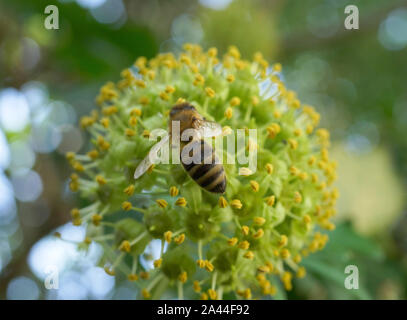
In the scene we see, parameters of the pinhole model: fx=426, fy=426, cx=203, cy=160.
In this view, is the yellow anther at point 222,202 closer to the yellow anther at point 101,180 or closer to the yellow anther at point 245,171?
the yellow anther at point 245,171

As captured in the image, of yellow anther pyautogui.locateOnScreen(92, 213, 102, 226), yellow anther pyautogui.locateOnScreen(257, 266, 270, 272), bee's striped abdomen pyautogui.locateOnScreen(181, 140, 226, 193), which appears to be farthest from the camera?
yellow anther pyautogui.locateOnScreen(92, 213, 102, 226)

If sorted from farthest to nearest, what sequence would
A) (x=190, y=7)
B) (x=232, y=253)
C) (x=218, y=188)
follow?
(x=190, y=7), (x=232, y=253), (x=218, y=188)

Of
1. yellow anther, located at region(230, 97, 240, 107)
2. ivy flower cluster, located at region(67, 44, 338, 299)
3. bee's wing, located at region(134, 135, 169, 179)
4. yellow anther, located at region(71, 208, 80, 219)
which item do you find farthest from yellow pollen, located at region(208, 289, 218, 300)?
yellow anther, located at region(230, 97, 240, 107)

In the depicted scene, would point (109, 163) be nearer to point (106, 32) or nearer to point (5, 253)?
point (106, 32)

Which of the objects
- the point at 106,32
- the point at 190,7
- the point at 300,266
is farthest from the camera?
the point at 190,7

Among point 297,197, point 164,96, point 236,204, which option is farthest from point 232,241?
point 164,96

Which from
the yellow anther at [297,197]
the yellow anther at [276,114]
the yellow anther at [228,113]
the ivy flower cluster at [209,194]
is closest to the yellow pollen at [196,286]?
the ivy flower cluster at [209,194]

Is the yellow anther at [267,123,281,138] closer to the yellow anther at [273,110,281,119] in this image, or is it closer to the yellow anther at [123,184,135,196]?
the yellow anther at [273,110,281,119]

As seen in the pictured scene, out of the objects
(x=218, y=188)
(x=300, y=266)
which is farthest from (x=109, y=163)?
(x=300, y=266)
